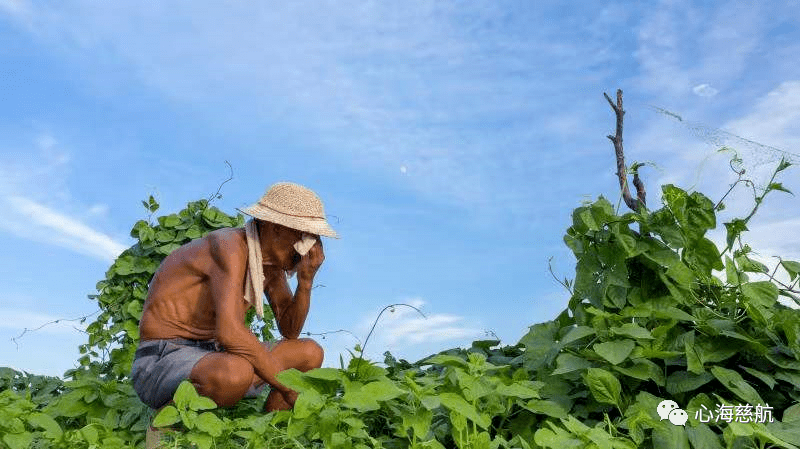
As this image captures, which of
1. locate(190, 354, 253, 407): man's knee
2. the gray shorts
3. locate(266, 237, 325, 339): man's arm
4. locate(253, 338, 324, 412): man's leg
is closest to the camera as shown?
locate(190, 354, 253, 407): man's knee

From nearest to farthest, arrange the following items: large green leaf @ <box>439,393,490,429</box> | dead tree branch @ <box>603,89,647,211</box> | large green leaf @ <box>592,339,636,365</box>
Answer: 1. large green leaf @ <box>439,393,490,429</box>
2. large green leaf @ <box>592,339,636,365</box>
3. dead tree branch @ <box>603,89,647,211</box>

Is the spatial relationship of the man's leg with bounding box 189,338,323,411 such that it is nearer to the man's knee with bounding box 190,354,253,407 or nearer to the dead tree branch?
Answer: the man's knee with bounding box 190,354,253,407

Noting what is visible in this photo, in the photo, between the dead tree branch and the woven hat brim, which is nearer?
the dead tree branch

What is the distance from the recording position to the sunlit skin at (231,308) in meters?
3.68

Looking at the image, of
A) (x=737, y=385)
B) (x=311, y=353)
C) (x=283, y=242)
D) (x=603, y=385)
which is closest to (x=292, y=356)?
(x=311, y=353)

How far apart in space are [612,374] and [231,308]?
1.72 meters

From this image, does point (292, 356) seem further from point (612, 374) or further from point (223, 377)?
point (612, 374)

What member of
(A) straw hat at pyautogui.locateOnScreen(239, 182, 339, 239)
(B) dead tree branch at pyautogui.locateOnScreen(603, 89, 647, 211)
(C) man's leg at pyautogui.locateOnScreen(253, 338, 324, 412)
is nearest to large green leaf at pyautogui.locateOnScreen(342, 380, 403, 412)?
(A) straw hat at pyautogui.locateOnScreen(239, 182, 339, 239)

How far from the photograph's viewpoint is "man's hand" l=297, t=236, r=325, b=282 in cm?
387

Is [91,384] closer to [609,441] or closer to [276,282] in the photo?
[276,282]

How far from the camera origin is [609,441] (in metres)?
2.52

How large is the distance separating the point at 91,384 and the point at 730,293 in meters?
3.43

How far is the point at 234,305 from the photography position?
3713mm

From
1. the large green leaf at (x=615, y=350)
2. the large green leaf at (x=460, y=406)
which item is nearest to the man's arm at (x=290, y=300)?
the large green leaf at (x=460, y=406)
